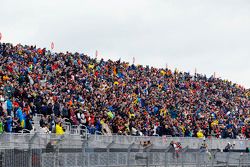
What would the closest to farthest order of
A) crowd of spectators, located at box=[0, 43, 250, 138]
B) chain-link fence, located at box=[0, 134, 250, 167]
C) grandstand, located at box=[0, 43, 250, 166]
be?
chain-link fence, located at box=[0, 134, 250, 167] < grandstand, located at box=[0, 43, 250, 166] < crowd of spectators, located at box=[0, 43, 250, 138]

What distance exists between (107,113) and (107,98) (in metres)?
3.87

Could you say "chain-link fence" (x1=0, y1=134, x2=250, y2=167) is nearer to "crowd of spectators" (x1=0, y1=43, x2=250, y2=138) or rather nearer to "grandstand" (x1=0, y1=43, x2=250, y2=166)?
"grandstand" (x1=0, y1=43, x2=250, y2=166)

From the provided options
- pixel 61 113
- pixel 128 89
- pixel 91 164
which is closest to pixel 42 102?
pixel 61 113

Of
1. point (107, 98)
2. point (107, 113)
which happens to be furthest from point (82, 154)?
point (107, 98)

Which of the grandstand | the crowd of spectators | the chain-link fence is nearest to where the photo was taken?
the chain-link fence

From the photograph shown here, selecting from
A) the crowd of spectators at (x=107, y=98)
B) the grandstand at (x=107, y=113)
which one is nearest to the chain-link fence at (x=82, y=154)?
the grandstand at (x=107, y=113)

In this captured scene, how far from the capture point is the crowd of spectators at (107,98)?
3247 centimetres

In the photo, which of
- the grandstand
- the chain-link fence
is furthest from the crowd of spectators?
the chain-link fence

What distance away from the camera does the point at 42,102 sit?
108 ft

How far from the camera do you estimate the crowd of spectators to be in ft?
107

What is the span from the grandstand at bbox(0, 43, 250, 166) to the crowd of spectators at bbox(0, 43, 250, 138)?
0.05 meters

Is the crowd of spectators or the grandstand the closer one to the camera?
the grandstand

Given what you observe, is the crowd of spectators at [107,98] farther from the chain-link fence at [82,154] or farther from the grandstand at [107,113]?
the chain-link fence at [82,154]

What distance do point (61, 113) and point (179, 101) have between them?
21728 mm
